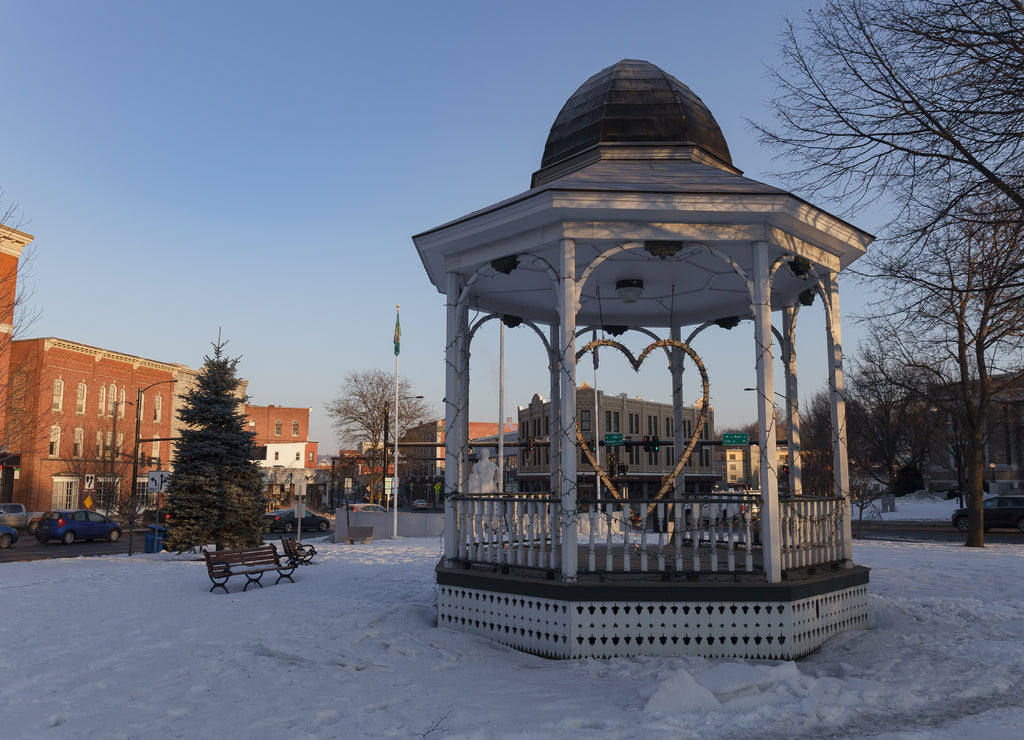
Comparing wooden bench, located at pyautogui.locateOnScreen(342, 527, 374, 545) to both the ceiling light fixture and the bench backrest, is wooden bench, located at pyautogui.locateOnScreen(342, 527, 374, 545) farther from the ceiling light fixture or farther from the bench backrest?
the ceiling light fixture

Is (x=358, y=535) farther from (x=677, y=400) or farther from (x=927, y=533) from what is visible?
(x=927, y=533)

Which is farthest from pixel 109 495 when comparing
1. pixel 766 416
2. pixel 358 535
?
pixel 766 416

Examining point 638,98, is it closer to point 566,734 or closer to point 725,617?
point 725,617

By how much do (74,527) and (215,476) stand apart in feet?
39.8

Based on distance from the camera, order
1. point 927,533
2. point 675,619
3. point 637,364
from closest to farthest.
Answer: point 675,619, point 637,364, point 927,533

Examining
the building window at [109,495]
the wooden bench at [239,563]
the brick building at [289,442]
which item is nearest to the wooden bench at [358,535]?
the wooden bench at [239,563]

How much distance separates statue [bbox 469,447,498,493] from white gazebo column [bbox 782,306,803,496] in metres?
6.17

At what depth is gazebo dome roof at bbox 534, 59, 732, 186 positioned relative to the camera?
1127cm

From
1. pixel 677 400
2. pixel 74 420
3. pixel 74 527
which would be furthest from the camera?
pixel 74 420

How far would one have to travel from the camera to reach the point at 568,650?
8141 millimetres

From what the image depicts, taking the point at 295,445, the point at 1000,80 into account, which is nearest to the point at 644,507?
the point at 1000,80

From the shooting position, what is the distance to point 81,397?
5078cm

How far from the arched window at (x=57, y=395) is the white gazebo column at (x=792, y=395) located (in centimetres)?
5080

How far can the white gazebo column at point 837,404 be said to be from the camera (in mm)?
10094
